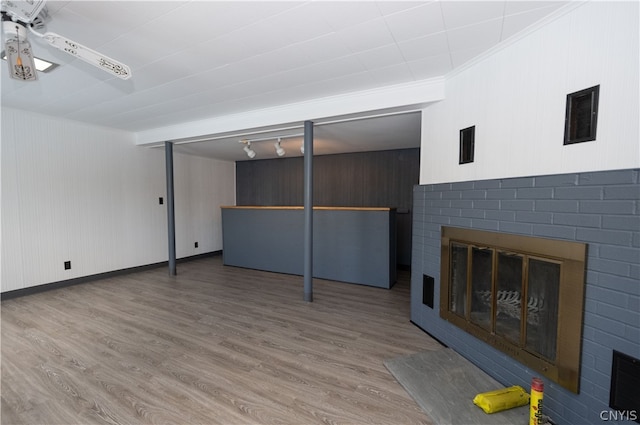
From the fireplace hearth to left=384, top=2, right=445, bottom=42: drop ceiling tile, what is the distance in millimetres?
1575

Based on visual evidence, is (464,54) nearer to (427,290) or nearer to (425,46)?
(425,46)

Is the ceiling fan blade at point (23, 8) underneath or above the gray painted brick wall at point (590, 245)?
above

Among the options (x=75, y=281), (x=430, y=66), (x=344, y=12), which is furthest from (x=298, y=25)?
(x=75, y=281)

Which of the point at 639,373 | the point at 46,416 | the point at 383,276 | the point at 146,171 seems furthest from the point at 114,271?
the point at 639,373

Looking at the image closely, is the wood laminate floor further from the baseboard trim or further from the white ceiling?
the white ceiling

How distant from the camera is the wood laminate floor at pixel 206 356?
5.88 ft

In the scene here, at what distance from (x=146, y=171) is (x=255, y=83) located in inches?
153

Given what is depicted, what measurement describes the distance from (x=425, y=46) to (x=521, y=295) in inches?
78.7

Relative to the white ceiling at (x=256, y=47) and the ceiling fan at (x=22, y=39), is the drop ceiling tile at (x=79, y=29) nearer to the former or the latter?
the white ceiling at (x=256, y=47)

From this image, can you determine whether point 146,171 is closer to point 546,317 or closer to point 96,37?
point 96,37

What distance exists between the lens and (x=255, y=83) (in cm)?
289

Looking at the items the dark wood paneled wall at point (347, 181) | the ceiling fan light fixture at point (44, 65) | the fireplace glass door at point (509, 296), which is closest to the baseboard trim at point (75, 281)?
the dark wood paneled wall at point (347, 181)

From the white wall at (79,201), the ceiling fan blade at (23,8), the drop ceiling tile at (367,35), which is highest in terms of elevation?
the drop ceiling tile at (367,35)

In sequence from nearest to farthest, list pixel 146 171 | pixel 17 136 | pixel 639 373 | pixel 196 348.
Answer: pixel 639 373
pixel 196 348
pixel 17 136
pixel 146 171
